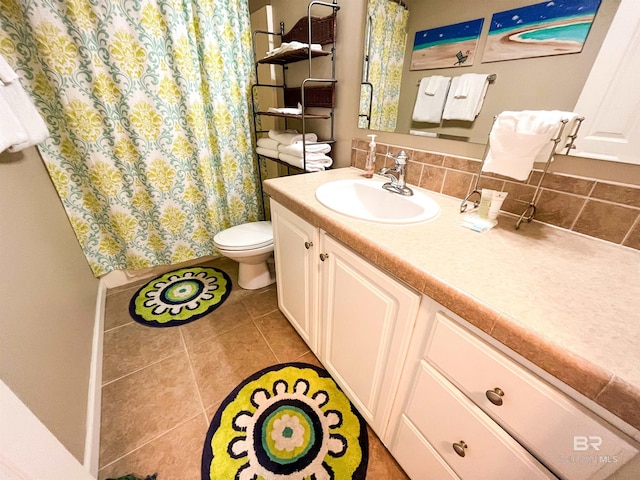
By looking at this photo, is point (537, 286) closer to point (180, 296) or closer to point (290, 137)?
point (290, 137)

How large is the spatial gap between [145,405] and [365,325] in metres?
1.08

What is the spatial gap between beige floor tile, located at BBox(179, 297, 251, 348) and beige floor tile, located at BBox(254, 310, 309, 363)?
0.12m

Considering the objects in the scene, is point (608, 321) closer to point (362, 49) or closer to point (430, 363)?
point (430, 363)

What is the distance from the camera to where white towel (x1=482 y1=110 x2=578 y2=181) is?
646mm

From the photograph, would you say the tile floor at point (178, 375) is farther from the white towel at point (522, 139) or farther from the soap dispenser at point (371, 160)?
the white towel at point (522, 139)

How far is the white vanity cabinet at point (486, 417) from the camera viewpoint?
0.41 metres

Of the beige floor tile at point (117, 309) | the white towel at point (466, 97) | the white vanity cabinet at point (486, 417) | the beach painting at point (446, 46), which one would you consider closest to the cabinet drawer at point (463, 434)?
the white vanity cabinet at point (486, 417)

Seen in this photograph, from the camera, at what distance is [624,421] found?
0.36m

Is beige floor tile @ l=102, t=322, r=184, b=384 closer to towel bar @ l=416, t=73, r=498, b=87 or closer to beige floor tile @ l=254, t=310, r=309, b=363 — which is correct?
beige floor tile @ l=254, t=310, r=309, b=363

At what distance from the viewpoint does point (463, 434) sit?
2.00ft

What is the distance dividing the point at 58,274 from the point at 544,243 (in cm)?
188

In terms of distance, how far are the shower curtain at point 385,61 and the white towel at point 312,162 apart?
34 centimetres

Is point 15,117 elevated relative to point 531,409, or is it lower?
elevated

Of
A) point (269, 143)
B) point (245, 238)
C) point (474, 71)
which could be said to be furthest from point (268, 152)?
point (474, 71)
